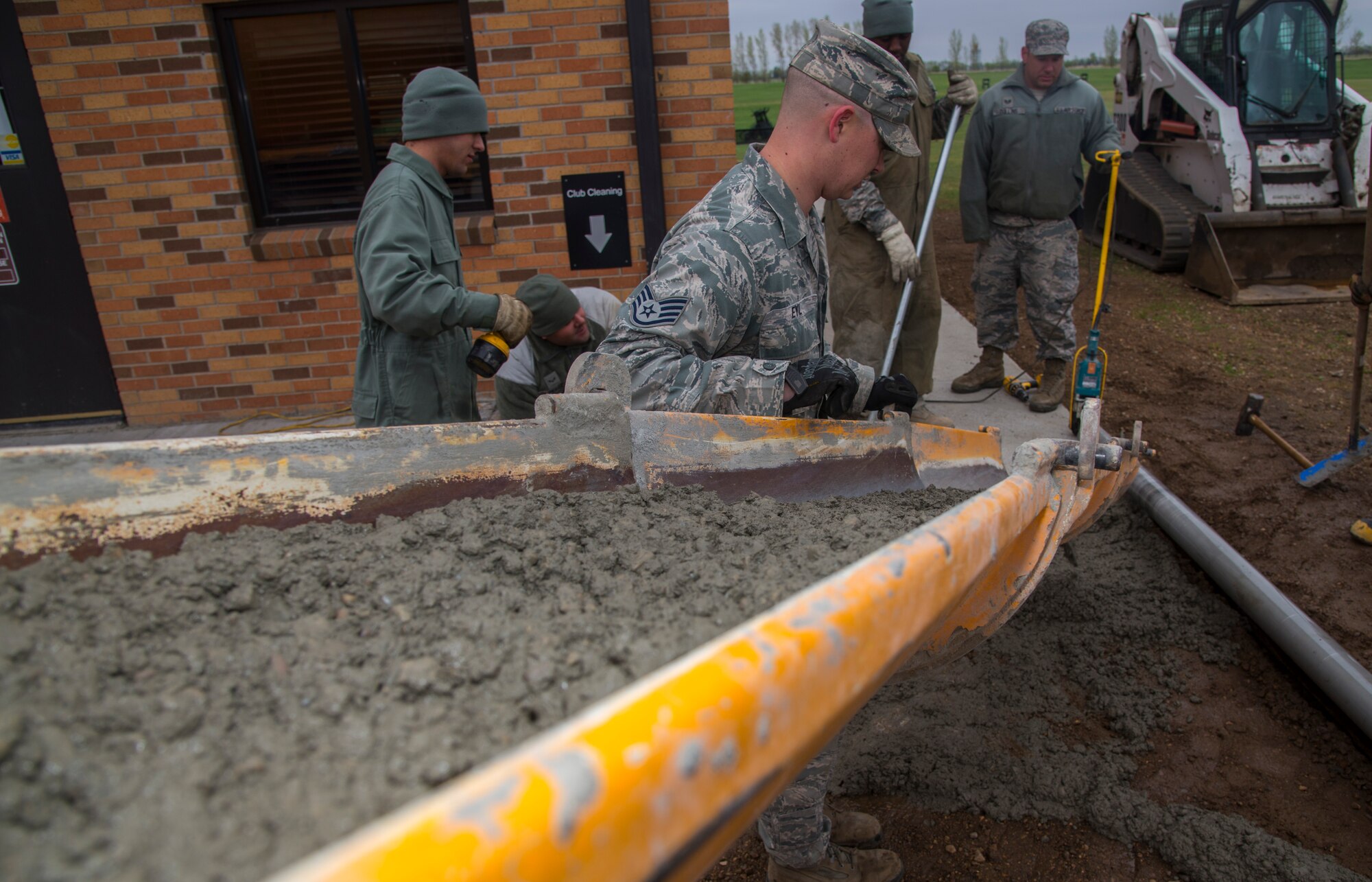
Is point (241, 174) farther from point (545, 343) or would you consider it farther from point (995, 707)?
point (995, 707)

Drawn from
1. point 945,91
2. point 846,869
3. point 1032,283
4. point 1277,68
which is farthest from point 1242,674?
point 945,91

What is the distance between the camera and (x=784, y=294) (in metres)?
2.24

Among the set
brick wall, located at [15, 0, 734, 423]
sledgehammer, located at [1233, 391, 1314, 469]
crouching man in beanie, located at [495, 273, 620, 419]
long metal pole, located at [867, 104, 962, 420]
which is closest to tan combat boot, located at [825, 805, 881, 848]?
crouching man in beanie, located at [495, 273, 620, 419]

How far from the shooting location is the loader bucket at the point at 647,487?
0.63 metres

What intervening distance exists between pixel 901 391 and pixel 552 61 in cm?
349

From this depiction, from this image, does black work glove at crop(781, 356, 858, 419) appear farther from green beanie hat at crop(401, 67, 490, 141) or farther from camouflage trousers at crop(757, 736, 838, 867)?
green beanie hat at crop(401, 67, 490, 141)

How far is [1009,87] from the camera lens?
17.0 ft

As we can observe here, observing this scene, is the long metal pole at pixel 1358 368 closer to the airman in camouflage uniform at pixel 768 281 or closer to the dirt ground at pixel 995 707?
the dirt ground at pixel 995 707

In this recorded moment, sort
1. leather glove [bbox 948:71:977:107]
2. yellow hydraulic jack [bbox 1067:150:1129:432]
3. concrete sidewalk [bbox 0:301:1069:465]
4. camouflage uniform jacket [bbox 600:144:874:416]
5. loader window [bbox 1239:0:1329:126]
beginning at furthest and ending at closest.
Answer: loader window [bbox 1239:0:1329:126] < concrete sidewalk [bbox 0:301:1069:465] < leather glove [bbox 948:71:977:107] < yellow hydraulic jack [bbox 1067:150:1129:432] < camouflage uniform jacket [bbox 600:144:874:416]

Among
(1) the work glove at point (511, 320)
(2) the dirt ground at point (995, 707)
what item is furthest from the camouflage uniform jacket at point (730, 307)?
(1) the work glove at point (511, 320)

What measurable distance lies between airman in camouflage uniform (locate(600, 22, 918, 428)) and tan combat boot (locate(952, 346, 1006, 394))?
3.49 m

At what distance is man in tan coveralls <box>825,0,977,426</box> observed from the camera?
4.52 meters

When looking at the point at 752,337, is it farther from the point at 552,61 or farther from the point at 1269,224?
the point at 1269,224

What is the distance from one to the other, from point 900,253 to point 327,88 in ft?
11.8
